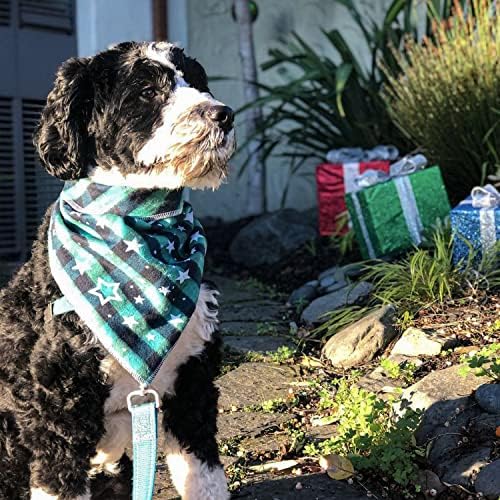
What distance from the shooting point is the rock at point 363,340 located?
3.85 meters

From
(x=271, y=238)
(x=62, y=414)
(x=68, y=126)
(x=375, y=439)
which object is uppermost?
(x=68, y=126)

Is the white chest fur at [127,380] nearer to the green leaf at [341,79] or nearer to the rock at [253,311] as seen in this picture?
the rock at [253,311]

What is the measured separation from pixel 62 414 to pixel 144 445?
0.23 meters

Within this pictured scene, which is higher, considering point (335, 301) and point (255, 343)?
point (335, 301)

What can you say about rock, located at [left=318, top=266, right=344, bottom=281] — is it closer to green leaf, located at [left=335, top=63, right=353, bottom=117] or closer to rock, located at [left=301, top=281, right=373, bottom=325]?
rock, located at [left=301, top=281, right=373, bottom=325]

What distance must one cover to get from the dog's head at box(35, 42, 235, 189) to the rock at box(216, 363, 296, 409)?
1.55m

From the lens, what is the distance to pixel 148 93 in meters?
2.32

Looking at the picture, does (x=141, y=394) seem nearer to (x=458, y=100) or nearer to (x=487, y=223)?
(x=487, y=223)

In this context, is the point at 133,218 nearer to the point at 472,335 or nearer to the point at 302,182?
the point at 472,335

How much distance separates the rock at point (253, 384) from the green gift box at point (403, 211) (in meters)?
1.46

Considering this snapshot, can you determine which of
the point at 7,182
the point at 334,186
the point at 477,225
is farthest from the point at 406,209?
the point at 7,182

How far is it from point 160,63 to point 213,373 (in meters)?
0.93

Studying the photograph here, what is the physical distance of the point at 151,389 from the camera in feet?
7.50

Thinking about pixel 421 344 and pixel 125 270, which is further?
pixel 421 344
